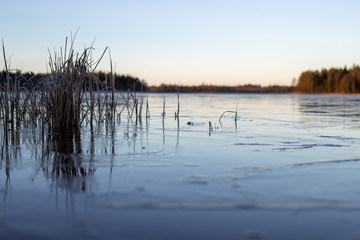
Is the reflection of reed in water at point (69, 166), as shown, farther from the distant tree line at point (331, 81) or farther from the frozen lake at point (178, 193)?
the distant tree line at point (331, 81)

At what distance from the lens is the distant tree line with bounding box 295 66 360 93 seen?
5006cm

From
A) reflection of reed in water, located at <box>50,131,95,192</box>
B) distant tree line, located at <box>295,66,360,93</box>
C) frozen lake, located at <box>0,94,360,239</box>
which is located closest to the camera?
frozen lake, located at <box>0,94,360,239</box>

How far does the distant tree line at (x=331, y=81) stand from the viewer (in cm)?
5006

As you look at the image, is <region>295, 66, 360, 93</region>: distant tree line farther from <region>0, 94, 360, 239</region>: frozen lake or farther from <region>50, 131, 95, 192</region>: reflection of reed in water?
<region>50, 131, 95, 192</region>: reflection of reed in water

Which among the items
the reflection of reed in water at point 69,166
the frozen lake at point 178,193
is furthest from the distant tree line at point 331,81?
the reflection of reed in water at point 69,166

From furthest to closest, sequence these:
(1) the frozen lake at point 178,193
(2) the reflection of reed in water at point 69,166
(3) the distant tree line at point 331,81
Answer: (3) the distant tree line at point 331,81 < (2) the reflection of reed in water at point 69,166 < (1) the frozen lake at point 178,193

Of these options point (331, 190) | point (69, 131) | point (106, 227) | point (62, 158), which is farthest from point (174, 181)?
point (69, 131)

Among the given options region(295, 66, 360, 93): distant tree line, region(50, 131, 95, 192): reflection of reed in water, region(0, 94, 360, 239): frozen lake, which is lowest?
region(0, 94, 360, 239): frozen lake

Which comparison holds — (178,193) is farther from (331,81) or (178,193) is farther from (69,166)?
(331,81)

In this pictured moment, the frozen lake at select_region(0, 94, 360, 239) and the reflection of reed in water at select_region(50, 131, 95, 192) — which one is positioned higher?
the reflection of reed in water at select_region(50, 131, 95, 192)

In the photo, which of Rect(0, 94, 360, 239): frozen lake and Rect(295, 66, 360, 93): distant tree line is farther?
Rect(295, 66, 360, 93): distant tree line

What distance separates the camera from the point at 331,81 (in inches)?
2156

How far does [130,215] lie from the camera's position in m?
1.67

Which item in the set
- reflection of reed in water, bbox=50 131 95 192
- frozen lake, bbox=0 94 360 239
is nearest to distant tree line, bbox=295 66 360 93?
frozen lake, bbox=0 94 360 239
